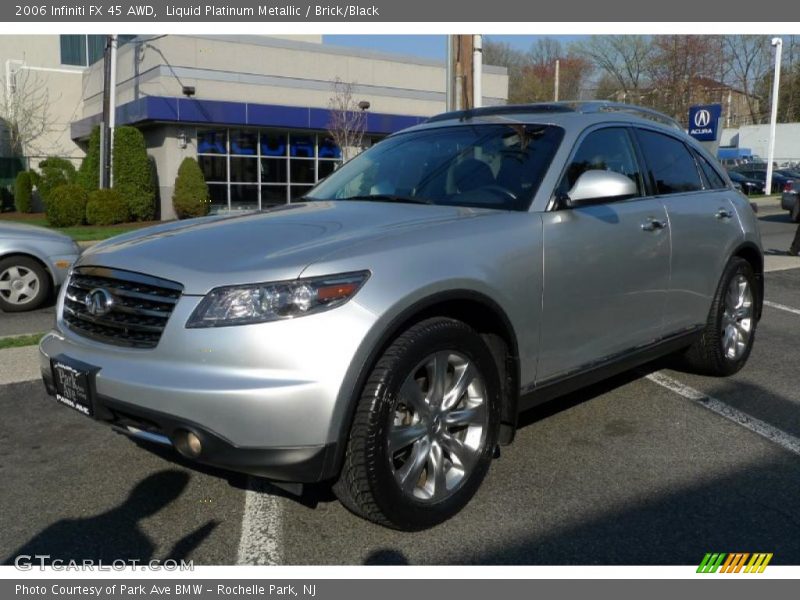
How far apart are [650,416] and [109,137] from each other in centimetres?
2010

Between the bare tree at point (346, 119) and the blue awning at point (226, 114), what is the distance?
1.82ft

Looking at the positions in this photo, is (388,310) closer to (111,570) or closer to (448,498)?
(448,498)

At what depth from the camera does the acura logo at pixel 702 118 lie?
55.4ft

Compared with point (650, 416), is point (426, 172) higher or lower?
higher

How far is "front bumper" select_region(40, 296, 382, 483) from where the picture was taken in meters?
2.62

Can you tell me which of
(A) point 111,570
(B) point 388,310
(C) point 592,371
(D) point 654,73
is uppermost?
(D) point 654,73

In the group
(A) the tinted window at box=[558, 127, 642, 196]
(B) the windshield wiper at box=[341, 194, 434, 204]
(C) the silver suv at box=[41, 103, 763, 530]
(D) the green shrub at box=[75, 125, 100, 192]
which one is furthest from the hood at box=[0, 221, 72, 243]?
(D) the green shrub at box=[75, 125, 100, 192]

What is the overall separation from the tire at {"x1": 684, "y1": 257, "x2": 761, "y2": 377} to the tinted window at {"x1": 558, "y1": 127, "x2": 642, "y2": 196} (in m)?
1.21

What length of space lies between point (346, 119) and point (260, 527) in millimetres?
21890

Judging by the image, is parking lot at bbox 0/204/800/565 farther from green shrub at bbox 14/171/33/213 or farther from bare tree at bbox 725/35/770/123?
bare tree at bbox 725/35/770/123

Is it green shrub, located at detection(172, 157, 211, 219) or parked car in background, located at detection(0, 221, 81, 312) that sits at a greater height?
green shrub, located at detection(172, 157, 211, 219)

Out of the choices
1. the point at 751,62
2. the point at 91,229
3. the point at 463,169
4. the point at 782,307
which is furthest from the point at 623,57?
the point at 463,169

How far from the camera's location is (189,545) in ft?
9.88

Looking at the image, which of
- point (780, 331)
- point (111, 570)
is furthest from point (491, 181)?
point (780, 331)
